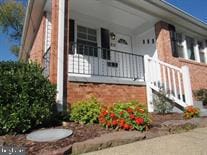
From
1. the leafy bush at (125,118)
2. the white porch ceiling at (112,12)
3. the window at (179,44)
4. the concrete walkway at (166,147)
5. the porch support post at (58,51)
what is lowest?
the concrete walkway at (166,147)

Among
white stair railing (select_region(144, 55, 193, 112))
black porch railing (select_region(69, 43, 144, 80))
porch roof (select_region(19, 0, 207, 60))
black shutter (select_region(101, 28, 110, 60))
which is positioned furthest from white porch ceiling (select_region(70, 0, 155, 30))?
white stair railing (select_region(144, 55, 193, 112))

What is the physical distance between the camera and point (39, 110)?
14.9ft

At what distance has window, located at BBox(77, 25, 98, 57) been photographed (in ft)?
29.3

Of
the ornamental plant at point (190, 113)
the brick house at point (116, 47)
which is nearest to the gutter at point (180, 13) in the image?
the brick house at point (116, 47)

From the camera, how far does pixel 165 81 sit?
771 centimetres

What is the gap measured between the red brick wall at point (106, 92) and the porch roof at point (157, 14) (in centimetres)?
300

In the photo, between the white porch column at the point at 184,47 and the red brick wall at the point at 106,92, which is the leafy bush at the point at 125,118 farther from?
the white porch column at the point at 184,47

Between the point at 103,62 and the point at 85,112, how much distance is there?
14.4ft

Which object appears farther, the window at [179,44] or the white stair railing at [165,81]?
the window at [179,44]

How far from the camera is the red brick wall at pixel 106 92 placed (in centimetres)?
609

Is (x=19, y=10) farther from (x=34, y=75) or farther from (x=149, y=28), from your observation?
(x=34, y=75)

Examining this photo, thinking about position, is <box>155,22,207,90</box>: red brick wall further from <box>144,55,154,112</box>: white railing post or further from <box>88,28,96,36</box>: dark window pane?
<box>88,28,96,36</box>: dark window pane

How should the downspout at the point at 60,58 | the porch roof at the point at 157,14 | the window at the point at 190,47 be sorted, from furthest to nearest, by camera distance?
the window at the point at 190,47 → the porch roof at the point at 157,14 → the downspout at the point at 60,58

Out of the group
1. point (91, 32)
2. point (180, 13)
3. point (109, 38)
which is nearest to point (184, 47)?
point (180, 13)
